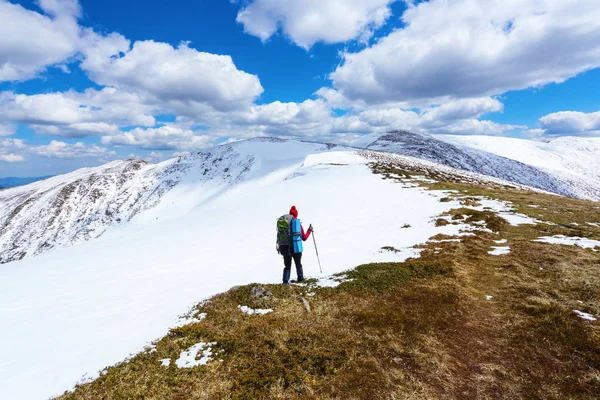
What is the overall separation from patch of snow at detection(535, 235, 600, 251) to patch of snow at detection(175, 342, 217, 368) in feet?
66.2

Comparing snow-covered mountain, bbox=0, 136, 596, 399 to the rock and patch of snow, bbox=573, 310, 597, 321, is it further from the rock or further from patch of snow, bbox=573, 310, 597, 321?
patch of snow, bbox=573, 310, 597, 321

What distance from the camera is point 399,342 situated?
847 cm

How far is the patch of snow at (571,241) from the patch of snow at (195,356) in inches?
795

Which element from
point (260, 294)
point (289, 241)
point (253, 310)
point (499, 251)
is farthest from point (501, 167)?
point (253, 310)

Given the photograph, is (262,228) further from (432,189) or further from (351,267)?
(432,189)

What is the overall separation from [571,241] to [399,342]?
1664 cm

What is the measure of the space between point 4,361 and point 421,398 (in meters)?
12.9

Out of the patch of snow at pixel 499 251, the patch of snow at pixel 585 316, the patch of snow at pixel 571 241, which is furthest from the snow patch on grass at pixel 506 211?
the patch of snow at pixel 585 316

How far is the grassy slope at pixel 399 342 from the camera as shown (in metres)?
6.85

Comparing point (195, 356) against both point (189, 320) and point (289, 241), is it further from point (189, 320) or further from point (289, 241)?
point (289, 241)

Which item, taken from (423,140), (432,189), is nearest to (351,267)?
(432,189)

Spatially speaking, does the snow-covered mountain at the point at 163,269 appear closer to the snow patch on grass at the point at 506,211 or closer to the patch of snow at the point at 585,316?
the snow patch on grass at the point at 506,211

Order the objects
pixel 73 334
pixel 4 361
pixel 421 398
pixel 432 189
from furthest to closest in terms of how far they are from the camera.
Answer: pixel 432 189, pixel 73 334, pixel 4 361, pixel 421 398

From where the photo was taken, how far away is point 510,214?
25.1m
